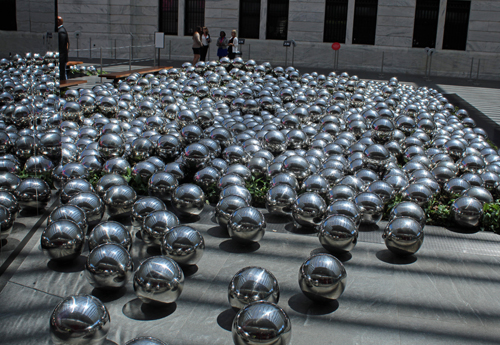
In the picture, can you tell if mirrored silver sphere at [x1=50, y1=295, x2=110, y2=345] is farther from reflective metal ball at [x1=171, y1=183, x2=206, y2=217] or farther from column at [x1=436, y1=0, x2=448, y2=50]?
column at [x1=436, y1=0, x2=448, y2=50]

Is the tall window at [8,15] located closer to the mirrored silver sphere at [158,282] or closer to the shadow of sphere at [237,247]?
the mirrored silver sphere at [158,282]

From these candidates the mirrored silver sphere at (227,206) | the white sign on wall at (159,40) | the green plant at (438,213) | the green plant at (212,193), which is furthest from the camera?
the white sign on wall at (159,40)

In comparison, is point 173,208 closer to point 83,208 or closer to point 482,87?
point 83,208

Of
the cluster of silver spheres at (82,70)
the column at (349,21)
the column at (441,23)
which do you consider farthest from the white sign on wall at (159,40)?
the column at (441,23)

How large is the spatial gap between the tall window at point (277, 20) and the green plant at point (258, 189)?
2065 cm

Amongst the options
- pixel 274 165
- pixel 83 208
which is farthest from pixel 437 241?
pixel 83 208

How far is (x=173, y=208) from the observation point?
468 cm

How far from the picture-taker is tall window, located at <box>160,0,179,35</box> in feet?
83.9

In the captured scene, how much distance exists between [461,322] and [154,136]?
425 centimetres

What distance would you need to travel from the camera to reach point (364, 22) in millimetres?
24016

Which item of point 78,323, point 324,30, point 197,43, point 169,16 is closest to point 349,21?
point 324,30

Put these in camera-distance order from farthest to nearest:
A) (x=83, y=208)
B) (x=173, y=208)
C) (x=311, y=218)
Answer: (x=173, y=208) → (x=311, y=218) → (x=83, y=208)

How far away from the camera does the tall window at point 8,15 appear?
323 cm

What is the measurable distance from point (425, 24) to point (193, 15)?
1179cm
